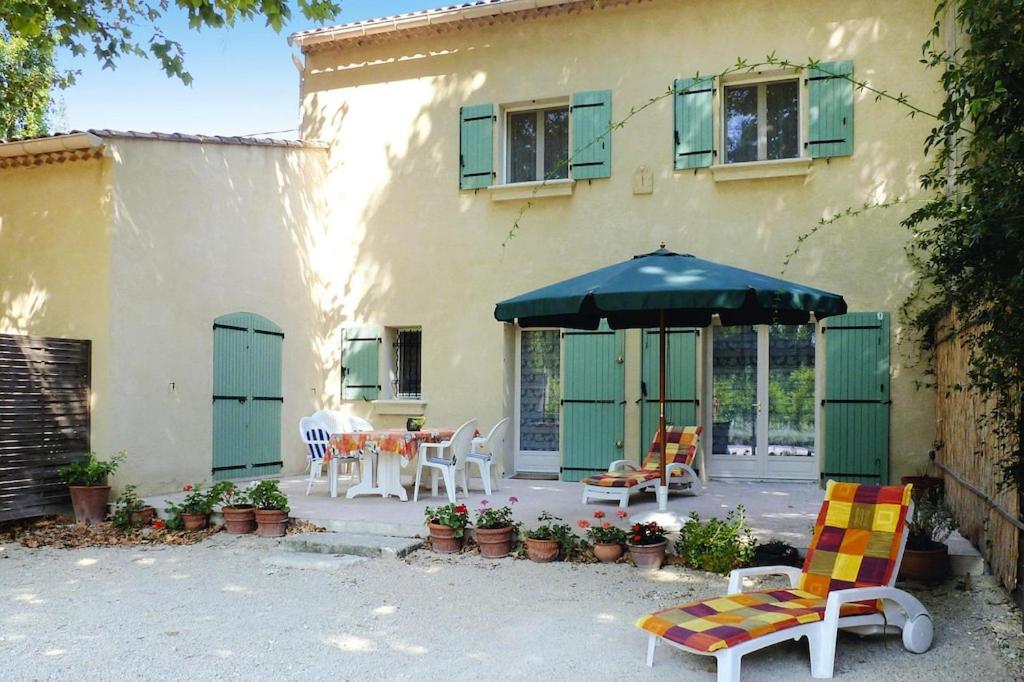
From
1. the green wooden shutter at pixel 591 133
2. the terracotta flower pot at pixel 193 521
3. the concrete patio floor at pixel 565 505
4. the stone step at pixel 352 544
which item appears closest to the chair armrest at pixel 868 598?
the concrete patio floor at pixel 565 505

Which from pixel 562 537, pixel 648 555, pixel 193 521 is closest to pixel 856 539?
pixel 648 555

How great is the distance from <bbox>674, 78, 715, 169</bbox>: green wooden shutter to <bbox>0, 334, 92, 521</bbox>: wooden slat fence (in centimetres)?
621

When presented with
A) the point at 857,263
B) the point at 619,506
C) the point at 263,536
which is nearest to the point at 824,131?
the point at 857,263

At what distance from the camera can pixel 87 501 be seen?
7203mm

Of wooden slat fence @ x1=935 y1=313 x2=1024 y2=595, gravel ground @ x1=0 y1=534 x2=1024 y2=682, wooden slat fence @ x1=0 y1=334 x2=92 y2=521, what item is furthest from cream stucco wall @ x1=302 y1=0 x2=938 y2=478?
gravel ground @ x1=0 y1=534 x2=1024 y2=682

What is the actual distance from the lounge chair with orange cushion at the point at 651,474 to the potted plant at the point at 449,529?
1545 millimetres

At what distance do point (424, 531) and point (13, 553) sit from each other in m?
3.07

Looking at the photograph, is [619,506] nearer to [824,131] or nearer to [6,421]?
[824,131]

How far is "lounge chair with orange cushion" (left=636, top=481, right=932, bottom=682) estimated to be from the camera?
136 inches

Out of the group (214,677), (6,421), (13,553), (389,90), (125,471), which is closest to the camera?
(214,677)

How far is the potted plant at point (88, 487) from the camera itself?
7203mm

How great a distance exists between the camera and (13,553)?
6.21 meters

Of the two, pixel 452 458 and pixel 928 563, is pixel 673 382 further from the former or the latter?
pixel 928 563

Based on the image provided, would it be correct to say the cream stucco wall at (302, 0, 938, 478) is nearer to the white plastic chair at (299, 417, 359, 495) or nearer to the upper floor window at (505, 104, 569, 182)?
the upper floor window at (505, 104, 569, 182)
